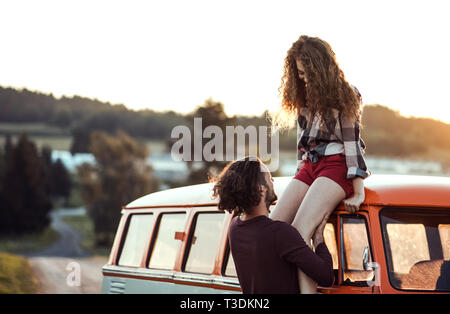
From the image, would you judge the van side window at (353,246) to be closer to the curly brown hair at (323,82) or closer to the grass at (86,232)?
the curly brown hair at (323,82)

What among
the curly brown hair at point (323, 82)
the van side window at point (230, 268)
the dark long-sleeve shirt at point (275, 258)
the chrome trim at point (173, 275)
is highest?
the curly brown hair at point (323, 82)

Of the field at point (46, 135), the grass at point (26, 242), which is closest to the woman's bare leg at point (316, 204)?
the grass at point (26, 242)

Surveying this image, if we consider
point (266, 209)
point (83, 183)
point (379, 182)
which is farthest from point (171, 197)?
point (83, 183)

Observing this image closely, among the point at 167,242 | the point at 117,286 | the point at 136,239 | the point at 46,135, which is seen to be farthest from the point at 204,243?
the point at 46,135

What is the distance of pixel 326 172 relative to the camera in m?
4.81

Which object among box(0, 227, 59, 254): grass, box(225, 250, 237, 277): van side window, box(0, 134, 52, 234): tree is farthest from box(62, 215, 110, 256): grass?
box(225, 250, 237, 277): van side window

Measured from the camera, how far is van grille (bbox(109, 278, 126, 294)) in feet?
28.4

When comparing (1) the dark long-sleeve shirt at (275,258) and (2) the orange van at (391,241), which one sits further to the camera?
(2) the orange van at (391,241)

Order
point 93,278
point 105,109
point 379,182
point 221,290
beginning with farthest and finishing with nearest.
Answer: point 105,109 < point 93,278 < point 221,290 < point 379,182

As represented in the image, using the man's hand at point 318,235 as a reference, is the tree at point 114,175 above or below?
above

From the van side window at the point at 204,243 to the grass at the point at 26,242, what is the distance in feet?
268

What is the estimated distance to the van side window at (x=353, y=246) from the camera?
510 centimetres
